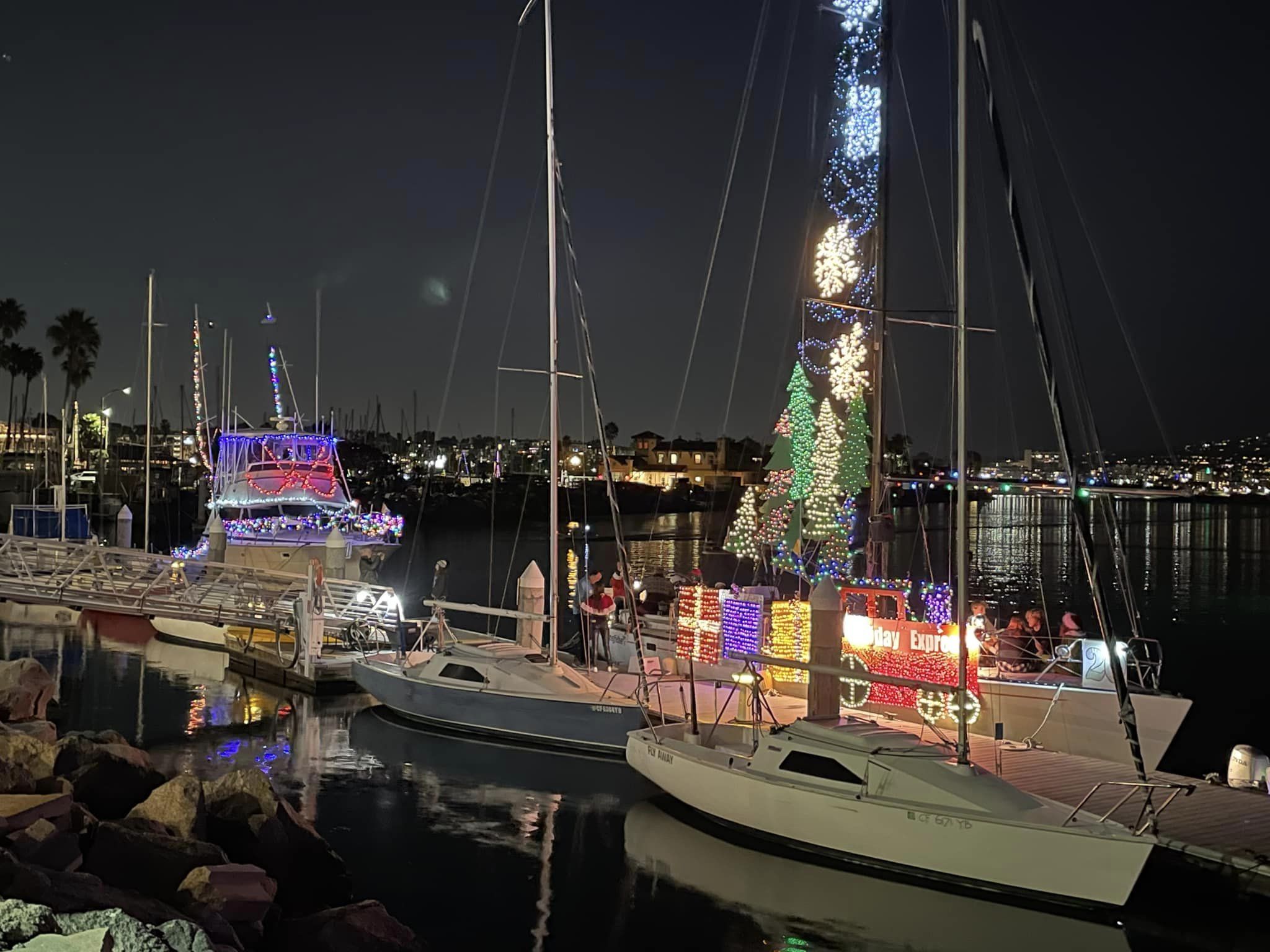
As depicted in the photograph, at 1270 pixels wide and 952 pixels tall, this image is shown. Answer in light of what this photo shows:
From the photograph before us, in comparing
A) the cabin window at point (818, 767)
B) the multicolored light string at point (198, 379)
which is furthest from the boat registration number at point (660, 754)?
the multicolored light string at point (198, 379)

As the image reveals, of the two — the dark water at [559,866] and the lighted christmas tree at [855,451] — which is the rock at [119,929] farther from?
the lighted christmas tree at [855,451]

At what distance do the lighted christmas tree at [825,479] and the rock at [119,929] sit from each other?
16.0 metres

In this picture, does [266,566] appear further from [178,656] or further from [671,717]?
[671,717]

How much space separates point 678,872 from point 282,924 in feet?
17.3

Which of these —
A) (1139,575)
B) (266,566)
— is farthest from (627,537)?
(266,566)

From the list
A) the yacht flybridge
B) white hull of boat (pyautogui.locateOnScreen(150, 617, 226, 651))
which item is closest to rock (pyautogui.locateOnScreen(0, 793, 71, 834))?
white hull of boat (pyautogui.locateOnScreen(150, 617, 226, 651))

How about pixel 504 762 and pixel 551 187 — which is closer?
pixel 504 762

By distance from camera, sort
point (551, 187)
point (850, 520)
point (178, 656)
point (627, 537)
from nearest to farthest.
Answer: point (551, 187), point (850, 520), point (178, 656), point (627, 537)

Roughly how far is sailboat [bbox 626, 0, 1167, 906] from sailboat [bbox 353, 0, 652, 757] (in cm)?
310

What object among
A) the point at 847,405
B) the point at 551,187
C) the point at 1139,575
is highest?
the point at 551,187

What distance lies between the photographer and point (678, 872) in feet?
44.4

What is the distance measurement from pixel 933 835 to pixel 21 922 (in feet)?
30.5

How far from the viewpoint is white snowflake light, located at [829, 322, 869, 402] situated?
72.0ft

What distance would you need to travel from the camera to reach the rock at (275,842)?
11.6 meters
